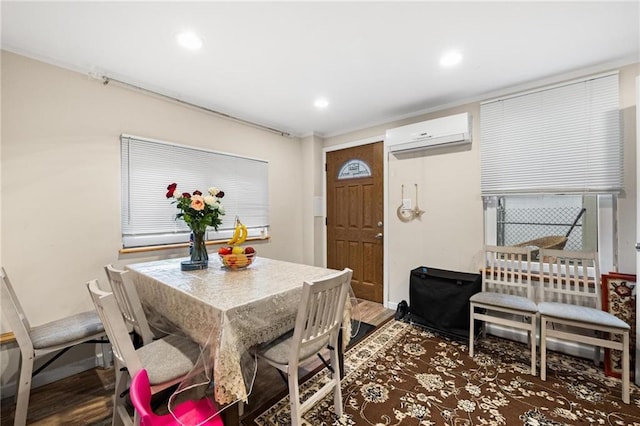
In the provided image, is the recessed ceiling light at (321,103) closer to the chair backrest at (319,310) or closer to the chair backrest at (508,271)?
the chair backrest at (319,310)

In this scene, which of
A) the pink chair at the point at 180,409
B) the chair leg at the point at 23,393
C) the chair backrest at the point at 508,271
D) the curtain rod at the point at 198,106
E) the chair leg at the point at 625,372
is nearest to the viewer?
the pink chair at the point at 180,409

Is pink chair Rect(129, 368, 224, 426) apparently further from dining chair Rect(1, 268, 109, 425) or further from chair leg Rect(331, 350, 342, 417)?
dining chair Rect(1, 268, 109, 425)

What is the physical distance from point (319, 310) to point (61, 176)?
2274 mm

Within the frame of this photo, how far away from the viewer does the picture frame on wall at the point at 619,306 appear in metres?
1.97

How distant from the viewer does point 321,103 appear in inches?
115

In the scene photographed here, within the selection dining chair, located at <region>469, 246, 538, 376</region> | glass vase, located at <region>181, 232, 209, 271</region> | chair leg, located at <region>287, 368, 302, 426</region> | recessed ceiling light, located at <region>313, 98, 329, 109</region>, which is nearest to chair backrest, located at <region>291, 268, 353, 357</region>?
chair leg, located at <region>287, 368, 302, 426</region>

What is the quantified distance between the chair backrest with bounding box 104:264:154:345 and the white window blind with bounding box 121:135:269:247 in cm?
102

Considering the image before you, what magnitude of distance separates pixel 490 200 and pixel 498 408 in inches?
72.2

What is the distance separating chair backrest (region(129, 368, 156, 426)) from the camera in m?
0.73

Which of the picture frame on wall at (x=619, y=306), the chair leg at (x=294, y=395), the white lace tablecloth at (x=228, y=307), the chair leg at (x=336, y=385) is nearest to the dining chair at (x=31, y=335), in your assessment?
the white lace tablecloth at (x=228, y=307)

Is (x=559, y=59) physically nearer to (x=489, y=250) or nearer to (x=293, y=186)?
(x=489, y=250)

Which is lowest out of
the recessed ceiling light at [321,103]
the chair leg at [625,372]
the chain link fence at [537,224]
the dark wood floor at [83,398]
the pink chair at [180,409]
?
the dark wood floor at [83,398]

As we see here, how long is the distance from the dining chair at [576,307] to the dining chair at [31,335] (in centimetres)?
323

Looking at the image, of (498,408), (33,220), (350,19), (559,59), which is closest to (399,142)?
(559,59)
